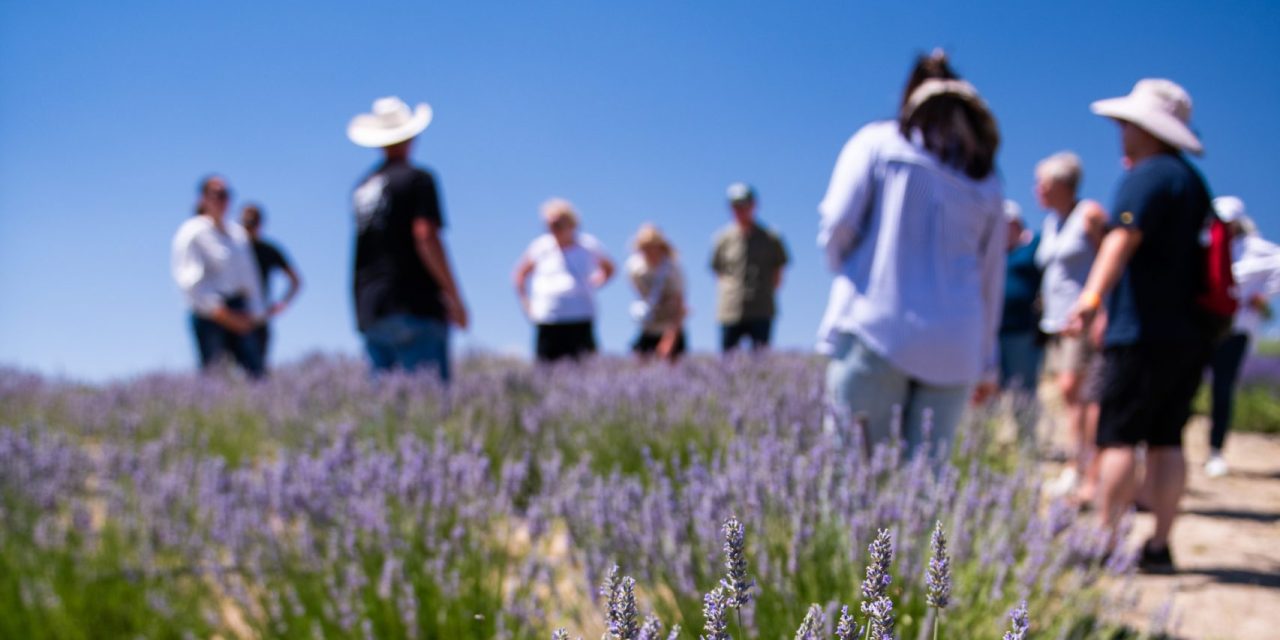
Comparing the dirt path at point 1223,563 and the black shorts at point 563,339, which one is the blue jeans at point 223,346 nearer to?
the black shorts at point 563,339

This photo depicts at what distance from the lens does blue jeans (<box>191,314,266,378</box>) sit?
647 cm

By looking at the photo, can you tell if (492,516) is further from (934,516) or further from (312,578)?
(934,516)

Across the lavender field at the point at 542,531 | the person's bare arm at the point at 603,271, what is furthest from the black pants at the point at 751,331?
the lavender field at the point at 542,531

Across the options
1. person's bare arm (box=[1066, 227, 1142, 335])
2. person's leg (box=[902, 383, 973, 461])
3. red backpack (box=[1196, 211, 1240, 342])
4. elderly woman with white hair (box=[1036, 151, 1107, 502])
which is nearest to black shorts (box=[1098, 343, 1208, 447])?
red backpack (box=[1196, 211, 1240, 342])

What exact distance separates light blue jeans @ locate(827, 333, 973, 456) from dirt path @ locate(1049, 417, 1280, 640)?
72cm

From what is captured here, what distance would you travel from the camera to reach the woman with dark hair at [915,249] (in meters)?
2.53

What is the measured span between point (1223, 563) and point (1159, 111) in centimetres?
189

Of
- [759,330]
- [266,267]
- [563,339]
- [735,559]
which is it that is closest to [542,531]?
[735,559]

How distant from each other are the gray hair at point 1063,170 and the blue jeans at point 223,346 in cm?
576

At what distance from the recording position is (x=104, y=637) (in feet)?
9.80

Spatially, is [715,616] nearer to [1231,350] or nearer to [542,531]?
[542,531]

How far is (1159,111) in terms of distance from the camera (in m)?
3.09

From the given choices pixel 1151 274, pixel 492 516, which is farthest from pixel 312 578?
pixel 1151 274

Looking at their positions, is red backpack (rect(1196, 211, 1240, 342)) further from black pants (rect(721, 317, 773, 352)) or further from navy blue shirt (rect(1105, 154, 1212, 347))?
black pants (rect(721, 317, 773, 352))
